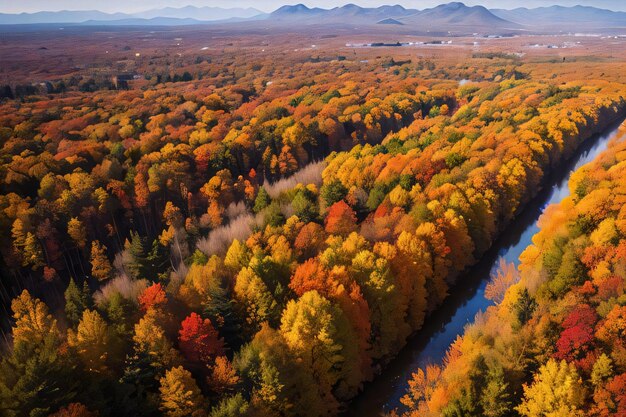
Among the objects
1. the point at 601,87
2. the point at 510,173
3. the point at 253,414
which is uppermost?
the point at 601,87

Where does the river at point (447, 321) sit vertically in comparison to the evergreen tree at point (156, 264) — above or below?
below

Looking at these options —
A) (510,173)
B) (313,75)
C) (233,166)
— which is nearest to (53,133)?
(233,166)

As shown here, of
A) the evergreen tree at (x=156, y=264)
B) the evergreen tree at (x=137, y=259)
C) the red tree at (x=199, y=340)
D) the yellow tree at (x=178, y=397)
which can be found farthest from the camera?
the evergreen tree at (x=156, y=264)

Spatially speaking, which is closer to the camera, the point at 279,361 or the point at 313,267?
the point at 279,361

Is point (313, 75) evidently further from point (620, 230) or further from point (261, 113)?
point (620, 230)

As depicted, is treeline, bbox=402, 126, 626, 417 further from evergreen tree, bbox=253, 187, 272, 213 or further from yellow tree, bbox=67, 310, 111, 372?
evergreen tree, bbox=253, 187, 272, 213

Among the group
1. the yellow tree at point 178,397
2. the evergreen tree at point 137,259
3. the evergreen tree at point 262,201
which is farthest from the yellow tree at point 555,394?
the evergreen tree at point 262,201

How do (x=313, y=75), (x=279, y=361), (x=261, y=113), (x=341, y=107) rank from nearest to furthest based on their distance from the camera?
(x=279, y=361) → (x=261, y=113) → (x=341, y=107) → (x=313, y=75)

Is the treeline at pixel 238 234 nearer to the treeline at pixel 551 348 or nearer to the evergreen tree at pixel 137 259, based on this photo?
the evergreen tree at pixel 137 259
